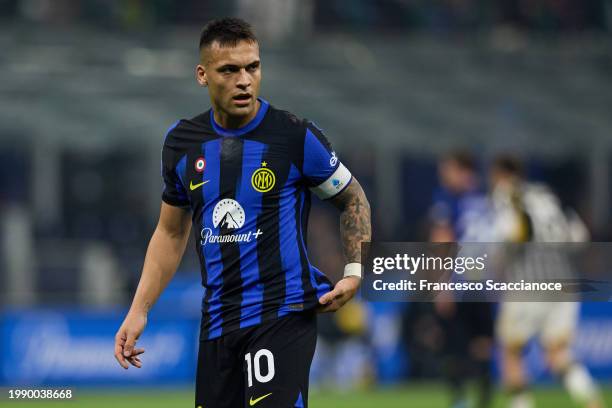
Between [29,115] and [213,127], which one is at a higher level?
[29,115]

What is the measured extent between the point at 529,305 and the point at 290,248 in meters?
6.55

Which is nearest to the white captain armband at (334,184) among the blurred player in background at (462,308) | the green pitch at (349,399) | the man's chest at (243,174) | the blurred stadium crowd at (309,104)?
the man's chest at (243,174)

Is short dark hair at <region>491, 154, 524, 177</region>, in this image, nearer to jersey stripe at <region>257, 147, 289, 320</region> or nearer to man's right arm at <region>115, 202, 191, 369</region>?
man's right arm at <region>115, 202, 191, 369</region>

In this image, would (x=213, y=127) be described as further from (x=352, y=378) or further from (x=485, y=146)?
(x=485, y=146)

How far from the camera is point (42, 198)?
2150 cm

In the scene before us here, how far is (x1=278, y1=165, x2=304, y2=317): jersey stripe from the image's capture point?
554 centimetres

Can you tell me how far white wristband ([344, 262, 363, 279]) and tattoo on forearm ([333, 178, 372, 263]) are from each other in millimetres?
61

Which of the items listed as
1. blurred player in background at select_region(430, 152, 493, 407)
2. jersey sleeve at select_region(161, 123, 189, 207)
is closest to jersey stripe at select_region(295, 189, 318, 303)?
jersey sleeve at select_region(161, 123, 189, 207)

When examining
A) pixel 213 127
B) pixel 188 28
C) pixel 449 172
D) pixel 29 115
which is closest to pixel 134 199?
pixel 29 115

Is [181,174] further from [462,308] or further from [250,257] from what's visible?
[462,308]

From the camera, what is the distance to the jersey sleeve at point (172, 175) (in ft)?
18.7

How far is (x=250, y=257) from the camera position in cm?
553

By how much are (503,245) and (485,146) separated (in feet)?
49.6

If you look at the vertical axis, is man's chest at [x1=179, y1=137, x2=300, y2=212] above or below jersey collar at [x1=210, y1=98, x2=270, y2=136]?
below
